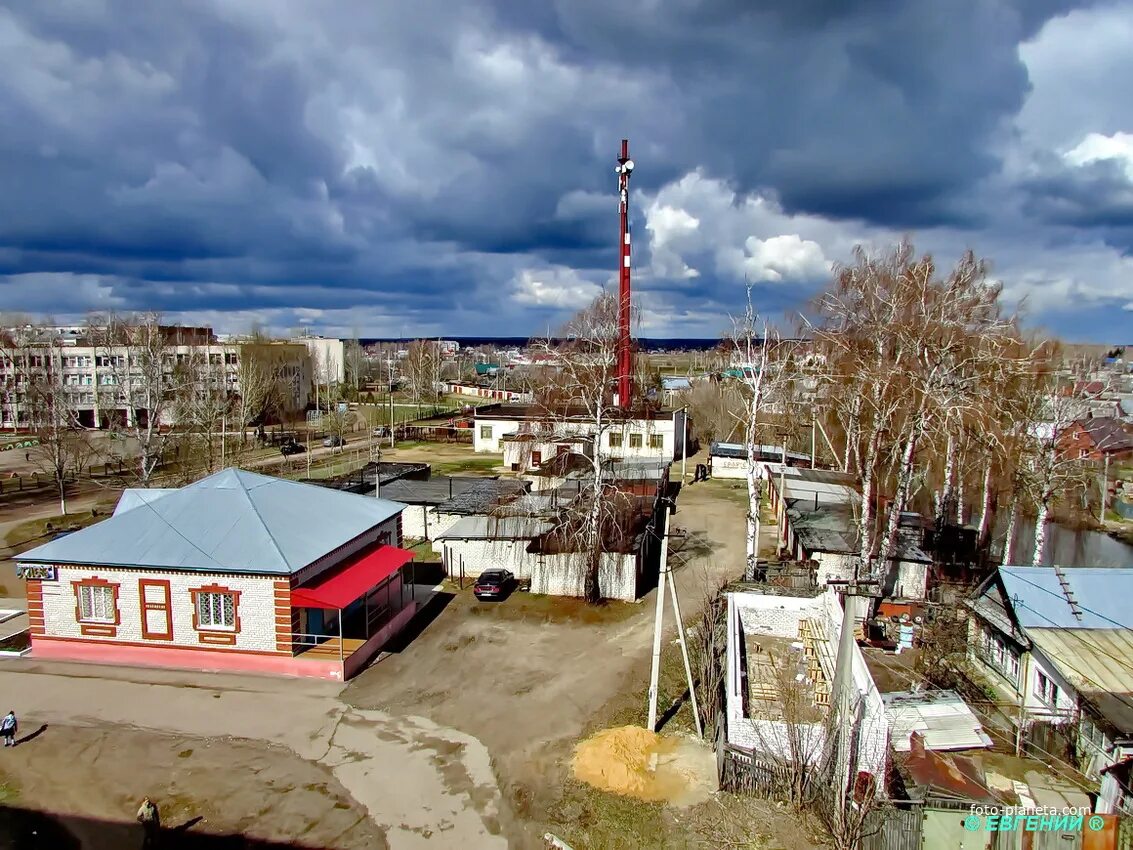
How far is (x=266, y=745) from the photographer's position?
45.5ft

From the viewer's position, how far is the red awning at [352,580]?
671 inches

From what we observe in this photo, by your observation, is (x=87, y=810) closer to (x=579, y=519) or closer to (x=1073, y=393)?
(x=579, y=519)

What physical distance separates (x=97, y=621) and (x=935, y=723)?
19910 mm

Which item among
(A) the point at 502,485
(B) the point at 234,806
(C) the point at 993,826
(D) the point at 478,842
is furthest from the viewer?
(A) the point at 502,485

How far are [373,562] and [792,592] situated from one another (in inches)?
472

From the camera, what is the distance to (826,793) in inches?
440

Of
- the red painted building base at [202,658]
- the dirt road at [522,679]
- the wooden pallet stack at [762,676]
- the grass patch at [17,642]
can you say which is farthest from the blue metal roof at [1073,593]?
the grass patch at [17,642]

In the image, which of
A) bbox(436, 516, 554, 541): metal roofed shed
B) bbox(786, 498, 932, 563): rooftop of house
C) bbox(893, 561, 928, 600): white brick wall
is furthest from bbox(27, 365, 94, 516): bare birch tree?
bbox(893, 561, 928, 600): white brick wall

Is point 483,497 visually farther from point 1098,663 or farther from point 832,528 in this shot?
point 1098,663

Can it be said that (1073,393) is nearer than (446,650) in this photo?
No

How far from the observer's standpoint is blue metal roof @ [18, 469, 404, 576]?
17625 mm

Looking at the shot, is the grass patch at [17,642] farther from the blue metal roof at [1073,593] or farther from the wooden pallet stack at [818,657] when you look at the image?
the blue metal roof at [1073,593]

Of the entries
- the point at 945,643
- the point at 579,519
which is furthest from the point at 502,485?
the point at 945,643

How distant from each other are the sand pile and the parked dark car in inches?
332
